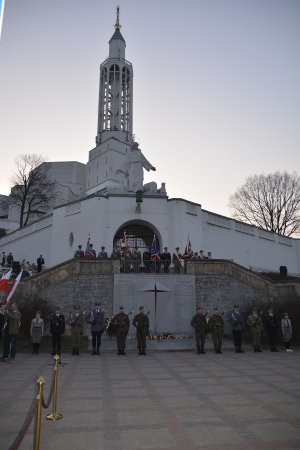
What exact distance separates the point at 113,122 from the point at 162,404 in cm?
5423

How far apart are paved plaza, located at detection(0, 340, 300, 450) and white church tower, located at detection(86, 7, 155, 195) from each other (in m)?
41.7

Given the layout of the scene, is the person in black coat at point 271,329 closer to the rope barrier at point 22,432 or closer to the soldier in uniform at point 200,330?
the soldier in uniform at point 200,330

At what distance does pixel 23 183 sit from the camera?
46344mm

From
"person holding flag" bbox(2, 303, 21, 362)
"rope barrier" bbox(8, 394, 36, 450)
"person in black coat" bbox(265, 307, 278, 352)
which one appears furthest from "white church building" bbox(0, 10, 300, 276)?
"rope barrier" bbox(8, 394, 36, 450)

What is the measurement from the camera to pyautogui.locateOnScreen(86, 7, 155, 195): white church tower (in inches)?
2112

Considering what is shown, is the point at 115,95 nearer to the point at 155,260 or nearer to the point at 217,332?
the point at 155,260

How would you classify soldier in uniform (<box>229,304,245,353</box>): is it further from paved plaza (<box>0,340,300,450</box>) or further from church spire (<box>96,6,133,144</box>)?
church spire (<box>96,6,133,144</box>)

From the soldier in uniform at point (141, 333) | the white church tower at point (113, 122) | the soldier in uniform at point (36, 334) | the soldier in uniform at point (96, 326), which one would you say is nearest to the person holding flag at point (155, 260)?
the soldier in uniform at point (141, 333)

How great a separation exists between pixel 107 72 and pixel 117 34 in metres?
11.2

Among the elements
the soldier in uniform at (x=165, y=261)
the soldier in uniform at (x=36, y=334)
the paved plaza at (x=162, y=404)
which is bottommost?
the paved plaza at (x=162, y=404)

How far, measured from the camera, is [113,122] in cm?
5725

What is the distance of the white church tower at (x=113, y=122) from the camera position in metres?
53.7

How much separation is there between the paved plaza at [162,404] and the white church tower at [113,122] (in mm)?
41683

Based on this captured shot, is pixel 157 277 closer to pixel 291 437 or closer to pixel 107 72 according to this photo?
pixel 291 437
